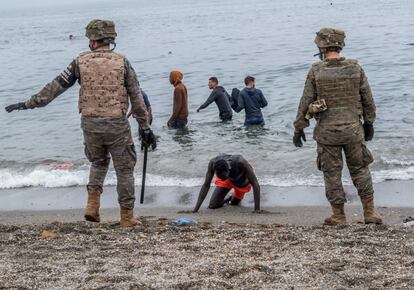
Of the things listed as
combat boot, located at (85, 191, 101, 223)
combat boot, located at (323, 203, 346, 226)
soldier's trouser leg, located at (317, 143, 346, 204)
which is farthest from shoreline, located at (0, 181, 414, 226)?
combat boot, located at (85, 191, 101, 223)

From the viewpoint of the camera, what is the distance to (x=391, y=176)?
11133 mm

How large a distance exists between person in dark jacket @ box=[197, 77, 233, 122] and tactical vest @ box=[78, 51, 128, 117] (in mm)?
9560

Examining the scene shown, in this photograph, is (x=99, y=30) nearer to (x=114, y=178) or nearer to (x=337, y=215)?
(x=337, y=215)

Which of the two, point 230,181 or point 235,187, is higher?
point 230,181

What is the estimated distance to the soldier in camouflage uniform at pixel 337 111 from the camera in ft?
24.2

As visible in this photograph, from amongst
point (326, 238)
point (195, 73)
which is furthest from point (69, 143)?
point (195, 73)

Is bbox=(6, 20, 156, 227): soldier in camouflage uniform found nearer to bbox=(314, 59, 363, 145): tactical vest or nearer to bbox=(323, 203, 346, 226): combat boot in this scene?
bbox=(314, 59, 363, 145): tactical vest

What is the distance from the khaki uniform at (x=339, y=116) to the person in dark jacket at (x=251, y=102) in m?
8.40

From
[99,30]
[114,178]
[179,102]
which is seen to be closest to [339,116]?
[99,30]

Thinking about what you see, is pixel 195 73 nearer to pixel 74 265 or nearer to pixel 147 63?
pixel 147 63

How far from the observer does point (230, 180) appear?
31.3 feet

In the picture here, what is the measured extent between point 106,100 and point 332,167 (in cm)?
242

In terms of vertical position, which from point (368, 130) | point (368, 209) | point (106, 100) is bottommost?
point (368, 209)

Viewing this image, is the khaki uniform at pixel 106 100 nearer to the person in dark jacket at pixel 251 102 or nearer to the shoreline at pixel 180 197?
the shoreline at pixel 180 197
